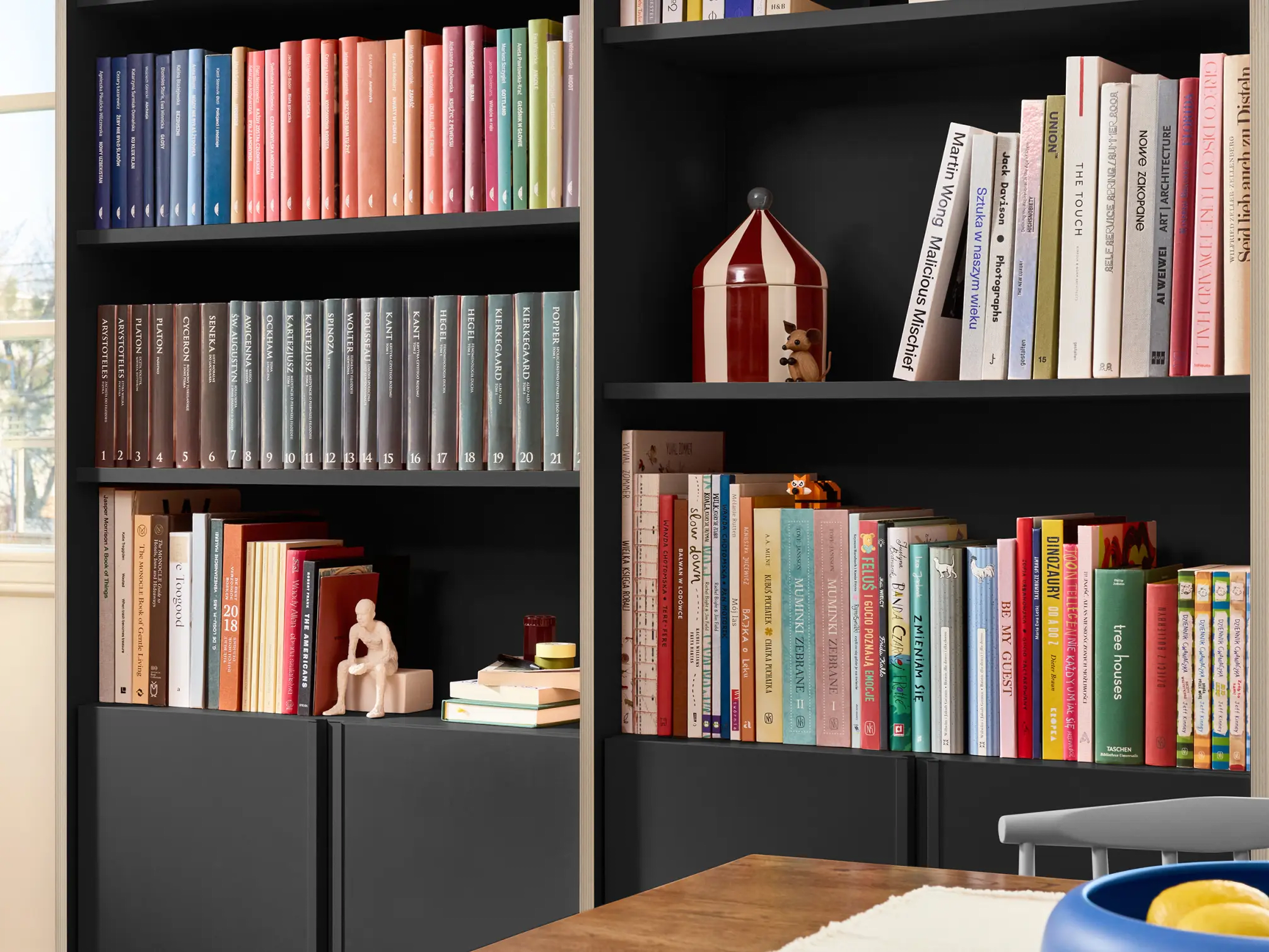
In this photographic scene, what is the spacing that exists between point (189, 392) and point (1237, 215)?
1.50 m

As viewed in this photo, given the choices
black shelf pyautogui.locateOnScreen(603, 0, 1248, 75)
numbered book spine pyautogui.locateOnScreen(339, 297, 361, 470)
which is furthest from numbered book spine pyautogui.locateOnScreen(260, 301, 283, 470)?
black shelf pyautogui.locateOnScreen(603, 0, 1248, 75)

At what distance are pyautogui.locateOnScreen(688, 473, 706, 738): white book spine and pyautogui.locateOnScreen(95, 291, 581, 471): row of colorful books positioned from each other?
178 mm

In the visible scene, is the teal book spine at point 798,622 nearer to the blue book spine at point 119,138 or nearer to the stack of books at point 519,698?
the stack of books at point 519,698

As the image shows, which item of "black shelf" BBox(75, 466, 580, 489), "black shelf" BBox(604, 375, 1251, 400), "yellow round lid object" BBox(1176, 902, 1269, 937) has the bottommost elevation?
"yellow round lid object" BBox(1176, 902, 1269, 937)

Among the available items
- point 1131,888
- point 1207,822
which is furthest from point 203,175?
point 1131,888

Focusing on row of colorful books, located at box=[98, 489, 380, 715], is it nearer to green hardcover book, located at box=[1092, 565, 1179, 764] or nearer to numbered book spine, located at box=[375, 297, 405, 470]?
numbered book spine, located at box=[375, 297, 405, 470]

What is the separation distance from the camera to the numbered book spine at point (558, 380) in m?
2.09

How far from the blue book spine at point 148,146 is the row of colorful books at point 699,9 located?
0.77m

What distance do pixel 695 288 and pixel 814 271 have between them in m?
0.17

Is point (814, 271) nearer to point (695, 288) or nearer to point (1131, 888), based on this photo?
point (695, 288)

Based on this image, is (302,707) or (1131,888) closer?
(1131,888)

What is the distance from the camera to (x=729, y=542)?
203 centimetres

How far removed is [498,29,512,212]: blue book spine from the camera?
2123 mm

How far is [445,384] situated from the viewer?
2172 millimetres
